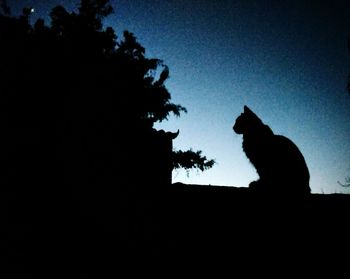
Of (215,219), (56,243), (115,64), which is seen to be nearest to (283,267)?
→ (215,219)

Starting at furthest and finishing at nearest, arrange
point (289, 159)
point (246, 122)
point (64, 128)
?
point (246, 122) < point (289, 159) < point (64, 128)

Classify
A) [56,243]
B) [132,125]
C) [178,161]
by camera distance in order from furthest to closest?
[178,161] → [132,125] → [56,243]

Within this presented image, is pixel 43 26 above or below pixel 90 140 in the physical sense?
above

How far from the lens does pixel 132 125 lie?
278 cm

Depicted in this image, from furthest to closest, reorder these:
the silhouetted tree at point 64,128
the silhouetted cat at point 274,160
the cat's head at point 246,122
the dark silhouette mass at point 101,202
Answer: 1. the cat's head at point 246,122
2. the silhouetted cat at point 274,160
3. the silhouetted tree at point 64,128
4. the dark silhouette mass at point 101,202

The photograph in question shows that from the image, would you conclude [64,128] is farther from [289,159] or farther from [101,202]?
[289,159]

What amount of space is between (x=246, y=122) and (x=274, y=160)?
1434mm

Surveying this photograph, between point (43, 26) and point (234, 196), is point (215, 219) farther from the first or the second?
point (43, 26)

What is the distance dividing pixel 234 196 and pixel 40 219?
5.52ft

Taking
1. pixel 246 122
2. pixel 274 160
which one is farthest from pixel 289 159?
pixel 246 122

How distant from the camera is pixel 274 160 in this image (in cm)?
413

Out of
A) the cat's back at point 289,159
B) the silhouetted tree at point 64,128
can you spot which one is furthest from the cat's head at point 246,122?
the silhouetted tree at point 64,128

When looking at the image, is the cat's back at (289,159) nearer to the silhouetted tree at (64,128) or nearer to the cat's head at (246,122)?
the cat's head at (246,122)

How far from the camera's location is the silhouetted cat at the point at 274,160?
3822 mm
